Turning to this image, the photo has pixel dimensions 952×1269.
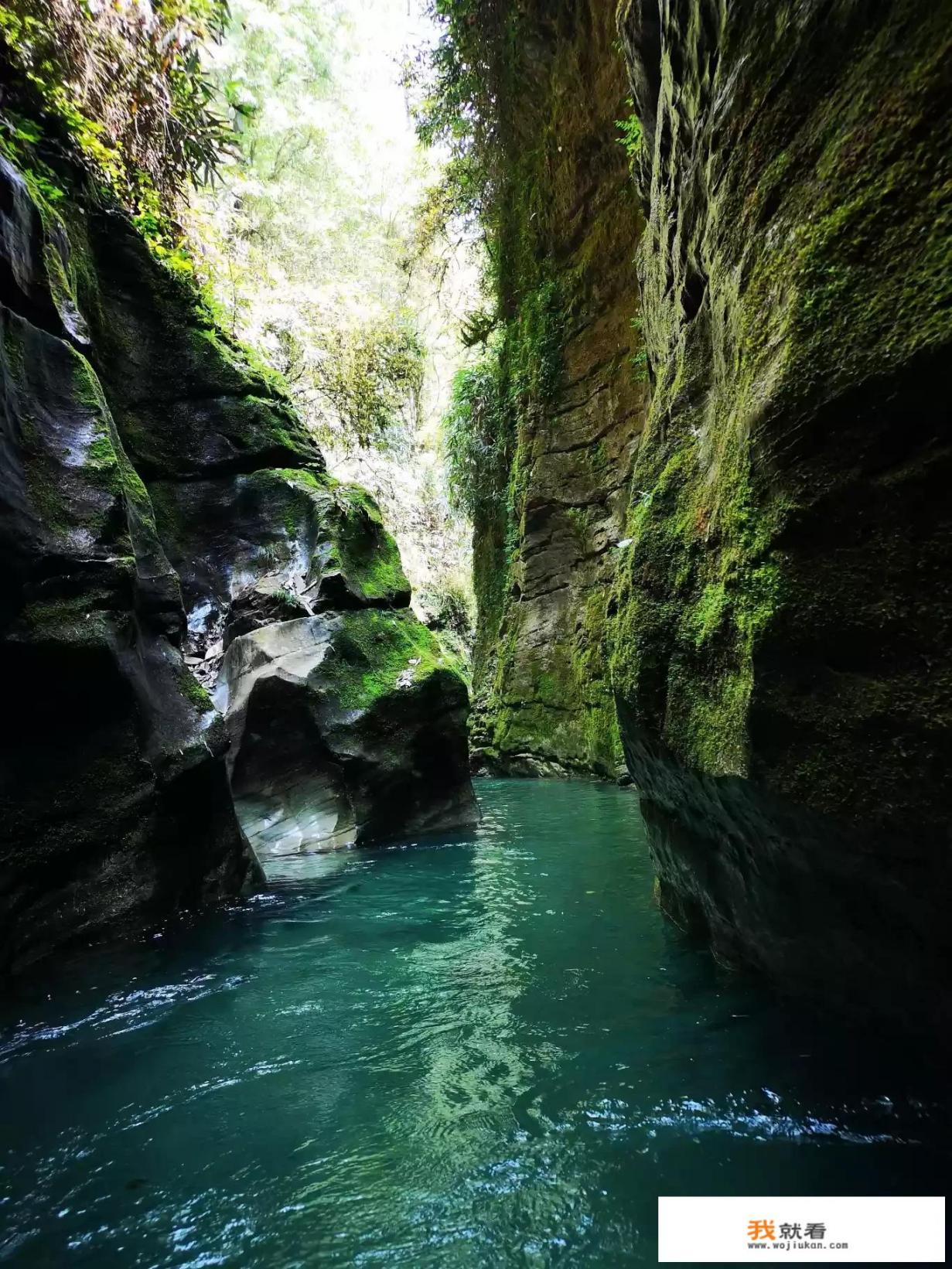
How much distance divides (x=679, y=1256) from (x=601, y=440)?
12007mm

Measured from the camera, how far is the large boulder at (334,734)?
22.3ft

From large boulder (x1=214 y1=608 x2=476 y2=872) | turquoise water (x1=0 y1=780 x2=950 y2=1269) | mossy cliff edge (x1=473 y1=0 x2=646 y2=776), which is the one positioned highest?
mossy cliff edge (x1=473 y1=0 x2=646 y2=776)

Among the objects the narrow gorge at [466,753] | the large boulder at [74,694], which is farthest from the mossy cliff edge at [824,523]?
the large boulder at [74,694]

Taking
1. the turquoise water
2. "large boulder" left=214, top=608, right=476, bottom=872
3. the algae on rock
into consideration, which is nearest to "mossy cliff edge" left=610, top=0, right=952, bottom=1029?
the turquoise water

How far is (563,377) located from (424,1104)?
12.9 m

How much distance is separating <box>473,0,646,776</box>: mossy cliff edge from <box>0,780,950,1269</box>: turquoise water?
788 centimetres

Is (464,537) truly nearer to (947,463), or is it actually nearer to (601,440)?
(601,440)

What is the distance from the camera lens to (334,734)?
693cm

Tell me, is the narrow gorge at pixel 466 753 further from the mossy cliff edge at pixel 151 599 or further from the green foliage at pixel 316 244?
the green foliage at pixel 316 244

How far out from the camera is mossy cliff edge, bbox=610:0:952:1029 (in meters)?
1.73

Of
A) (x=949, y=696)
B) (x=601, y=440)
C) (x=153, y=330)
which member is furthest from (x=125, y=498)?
(x=601, y=440)

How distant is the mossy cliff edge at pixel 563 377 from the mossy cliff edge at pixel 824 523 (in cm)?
836

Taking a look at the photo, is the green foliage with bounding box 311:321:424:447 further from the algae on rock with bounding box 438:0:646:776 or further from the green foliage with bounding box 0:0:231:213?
the green foliage with bounding box 0:0:231:213

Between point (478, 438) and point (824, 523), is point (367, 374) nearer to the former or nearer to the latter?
point (478, 438)
